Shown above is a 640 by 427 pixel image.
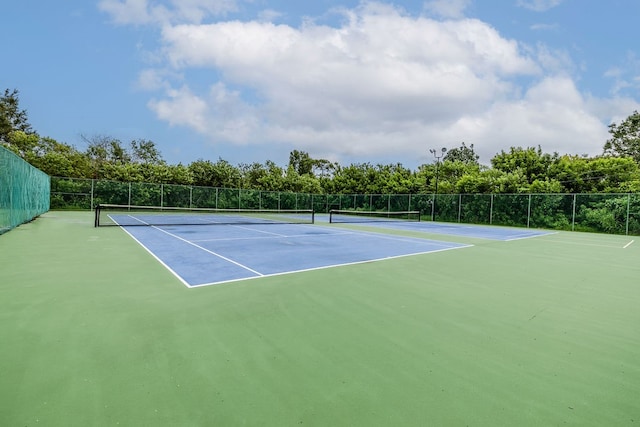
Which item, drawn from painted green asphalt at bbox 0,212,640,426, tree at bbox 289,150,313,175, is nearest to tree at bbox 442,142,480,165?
tree at bbox 289,150,313,175

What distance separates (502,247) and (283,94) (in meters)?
18.6

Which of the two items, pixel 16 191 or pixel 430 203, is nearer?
pixel 16 191

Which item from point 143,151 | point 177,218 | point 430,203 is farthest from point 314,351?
point 143,151

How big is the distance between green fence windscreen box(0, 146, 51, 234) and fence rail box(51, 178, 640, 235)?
7318mm

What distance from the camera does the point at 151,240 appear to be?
886 centimetres

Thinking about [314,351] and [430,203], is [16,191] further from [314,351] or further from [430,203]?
[430,203]

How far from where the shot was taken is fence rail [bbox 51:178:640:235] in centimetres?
1611

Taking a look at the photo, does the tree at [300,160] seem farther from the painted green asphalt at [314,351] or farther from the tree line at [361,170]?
the painted green asphalt at [314,351]

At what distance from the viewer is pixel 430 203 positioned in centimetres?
2341

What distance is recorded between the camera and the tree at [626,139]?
35.4m

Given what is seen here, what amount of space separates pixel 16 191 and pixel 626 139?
164 feet

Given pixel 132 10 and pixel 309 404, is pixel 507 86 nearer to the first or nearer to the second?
pixel 132 10

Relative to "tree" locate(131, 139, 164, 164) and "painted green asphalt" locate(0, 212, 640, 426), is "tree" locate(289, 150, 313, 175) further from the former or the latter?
"painted green asphalt" locate(0, 212, 640, 426)

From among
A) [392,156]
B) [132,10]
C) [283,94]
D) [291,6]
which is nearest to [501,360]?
[291,6]
